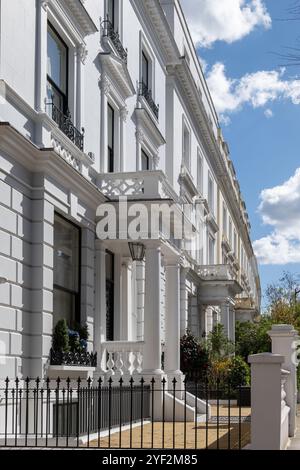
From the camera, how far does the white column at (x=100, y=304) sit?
60.0ft

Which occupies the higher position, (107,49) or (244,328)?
(107,49)

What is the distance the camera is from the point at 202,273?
1398 inches

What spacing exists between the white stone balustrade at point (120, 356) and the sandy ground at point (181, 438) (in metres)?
1.35

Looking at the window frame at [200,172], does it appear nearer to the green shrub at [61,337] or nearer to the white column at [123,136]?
the white column at [123,136]

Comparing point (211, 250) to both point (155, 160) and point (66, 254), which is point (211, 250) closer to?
point (155, 160)

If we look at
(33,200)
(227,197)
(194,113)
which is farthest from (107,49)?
(227,197)

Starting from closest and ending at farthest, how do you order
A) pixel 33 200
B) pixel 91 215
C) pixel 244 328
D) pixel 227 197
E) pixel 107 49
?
pixel 33 200 → pixel 91 215 → pixel 107 49 → pixel 244 328 → pixel 227 197

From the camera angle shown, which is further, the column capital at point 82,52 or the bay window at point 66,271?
the column capital at point 82,52

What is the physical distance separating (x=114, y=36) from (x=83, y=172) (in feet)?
15.8

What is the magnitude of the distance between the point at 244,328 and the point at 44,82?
31265 millimetres

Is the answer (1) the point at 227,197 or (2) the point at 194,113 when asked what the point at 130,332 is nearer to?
(2) the point at 194,113

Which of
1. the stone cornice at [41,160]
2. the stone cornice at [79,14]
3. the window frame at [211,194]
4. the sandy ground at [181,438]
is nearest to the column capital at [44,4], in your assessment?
the stone cornice at [79,14]

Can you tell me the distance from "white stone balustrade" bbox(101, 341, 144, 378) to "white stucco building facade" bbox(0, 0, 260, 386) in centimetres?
3
